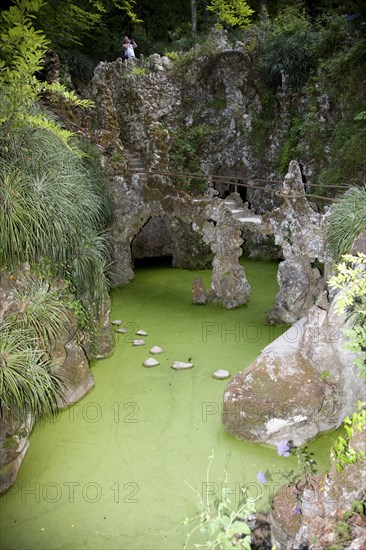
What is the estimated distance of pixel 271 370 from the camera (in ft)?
17.4

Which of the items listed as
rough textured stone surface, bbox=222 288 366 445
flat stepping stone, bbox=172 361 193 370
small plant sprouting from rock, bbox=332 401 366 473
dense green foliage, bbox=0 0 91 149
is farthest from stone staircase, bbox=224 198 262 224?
small plant sprouting from rock, bbox=332 401 366 473

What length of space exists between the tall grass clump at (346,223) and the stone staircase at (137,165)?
5.18 meters

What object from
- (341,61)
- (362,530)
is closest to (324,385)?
(362,530)

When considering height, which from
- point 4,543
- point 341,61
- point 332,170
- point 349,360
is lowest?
point 4,543

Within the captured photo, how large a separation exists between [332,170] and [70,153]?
6090mm

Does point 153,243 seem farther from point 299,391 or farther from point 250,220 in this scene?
point 299,391

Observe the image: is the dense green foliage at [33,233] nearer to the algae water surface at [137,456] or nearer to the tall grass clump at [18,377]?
the tall grass clump at [18,377]

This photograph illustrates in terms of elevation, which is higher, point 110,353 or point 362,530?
point 362,530

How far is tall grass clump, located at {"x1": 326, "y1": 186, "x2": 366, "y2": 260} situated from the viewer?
5594mm

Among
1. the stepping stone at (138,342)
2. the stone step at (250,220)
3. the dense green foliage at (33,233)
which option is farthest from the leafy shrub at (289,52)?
the stepping stone at (138,342)

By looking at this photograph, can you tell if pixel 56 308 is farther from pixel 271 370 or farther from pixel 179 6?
pixel 179 6

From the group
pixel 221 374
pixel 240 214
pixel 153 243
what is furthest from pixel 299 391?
pixel 153 243

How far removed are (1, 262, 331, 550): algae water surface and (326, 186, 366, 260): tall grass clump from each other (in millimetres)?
2136

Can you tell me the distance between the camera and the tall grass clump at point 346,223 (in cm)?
559
